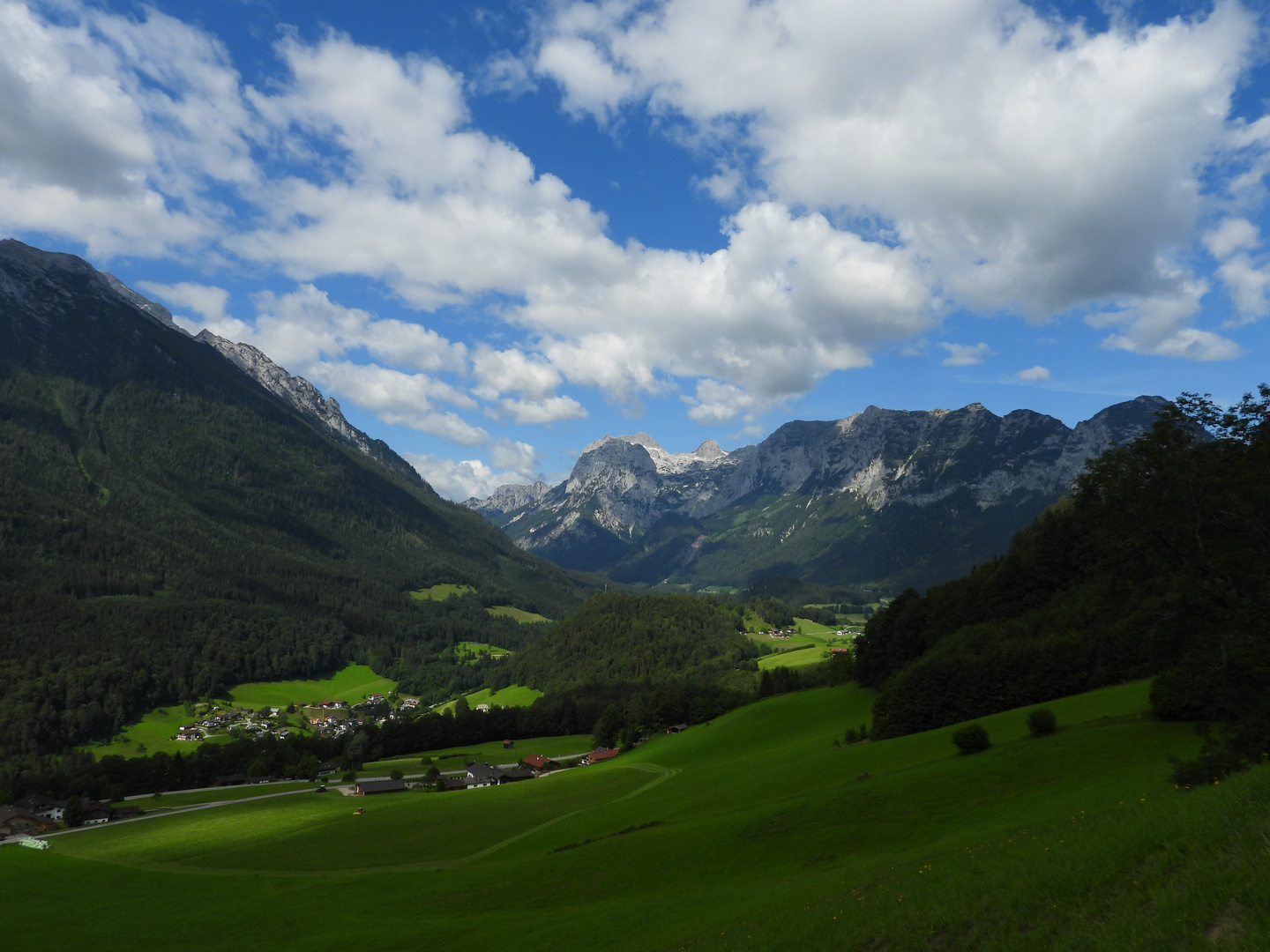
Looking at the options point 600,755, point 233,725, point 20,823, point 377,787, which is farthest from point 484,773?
point 233,725

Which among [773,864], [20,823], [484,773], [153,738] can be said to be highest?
[773,864]

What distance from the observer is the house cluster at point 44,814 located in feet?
283

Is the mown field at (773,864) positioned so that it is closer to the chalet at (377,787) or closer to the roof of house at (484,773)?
the chalet at (377,787)

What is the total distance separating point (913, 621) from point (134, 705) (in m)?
199

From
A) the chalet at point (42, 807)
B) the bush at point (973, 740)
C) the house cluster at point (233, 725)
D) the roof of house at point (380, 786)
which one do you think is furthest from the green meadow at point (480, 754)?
the bush at point (973, 740)

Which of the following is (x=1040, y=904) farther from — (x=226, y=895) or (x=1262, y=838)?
(x=226, y=895)

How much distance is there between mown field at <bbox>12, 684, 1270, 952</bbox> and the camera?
1421 cm

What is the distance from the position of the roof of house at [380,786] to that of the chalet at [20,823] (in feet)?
127

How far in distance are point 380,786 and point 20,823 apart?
4505 cm

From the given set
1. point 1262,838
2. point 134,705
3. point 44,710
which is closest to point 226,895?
point 1262,838

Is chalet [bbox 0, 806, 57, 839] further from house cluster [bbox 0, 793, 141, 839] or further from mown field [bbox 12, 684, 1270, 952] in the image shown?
mown field [bbox 12, 684, 1270, 952]

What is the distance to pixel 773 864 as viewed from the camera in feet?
103

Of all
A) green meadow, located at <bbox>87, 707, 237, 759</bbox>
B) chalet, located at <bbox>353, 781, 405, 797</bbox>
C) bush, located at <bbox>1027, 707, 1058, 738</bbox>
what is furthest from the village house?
green meadow, located at <bbox>87, 707, 237, 759</bbox>

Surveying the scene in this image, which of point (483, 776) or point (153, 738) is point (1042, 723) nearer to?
point (483, 776)
